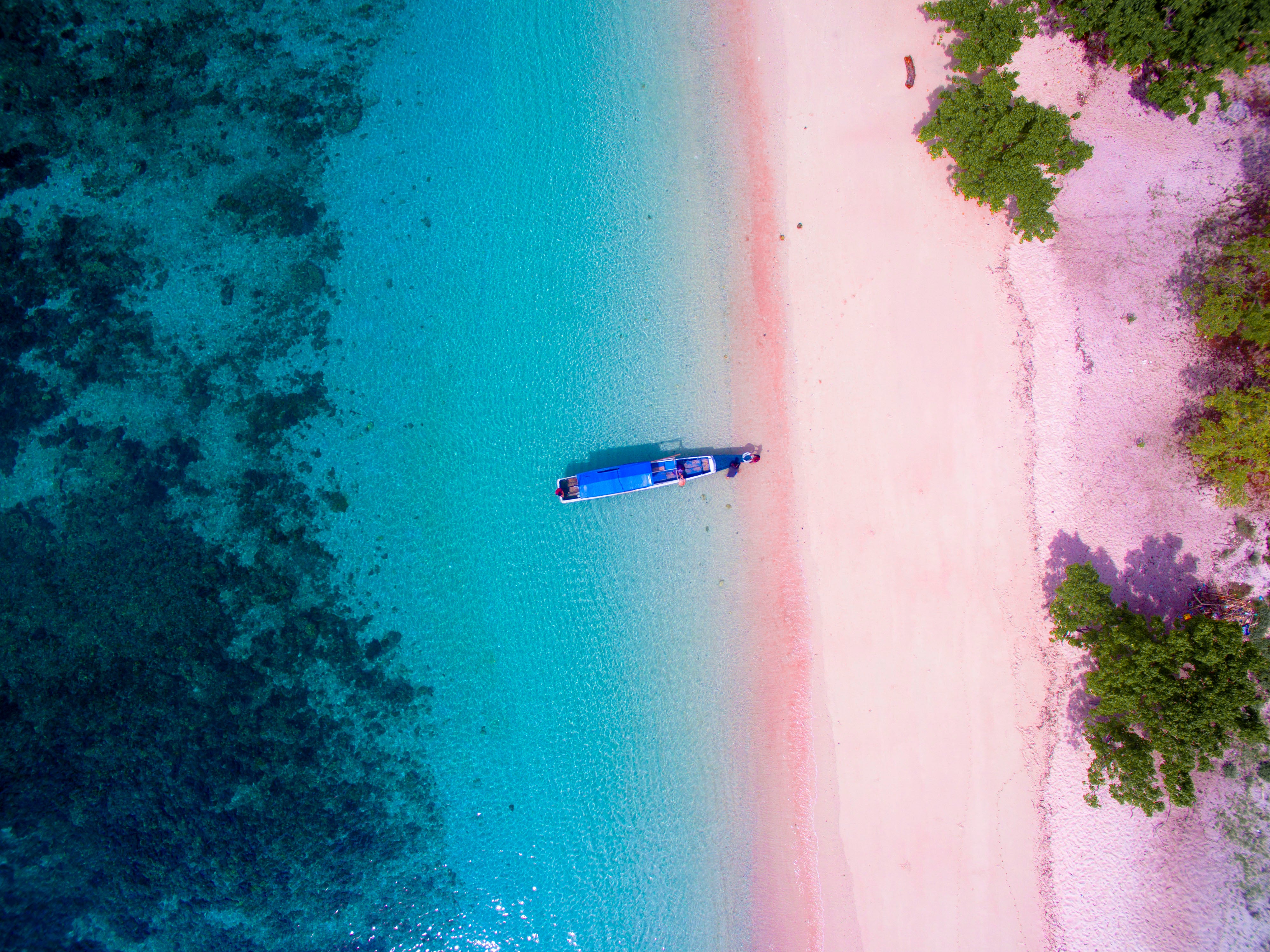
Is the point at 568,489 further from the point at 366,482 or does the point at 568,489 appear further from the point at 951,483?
the point at 951,483

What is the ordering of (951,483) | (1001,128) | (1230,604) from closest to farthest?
(1001,128) → (1230,604) → (951,483)

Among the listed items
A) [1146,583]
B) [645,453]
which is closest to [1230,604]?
[1146,583]

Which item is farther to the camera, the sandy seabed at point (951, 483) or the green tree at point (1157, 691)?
the sandy seabed at point (951, 483)

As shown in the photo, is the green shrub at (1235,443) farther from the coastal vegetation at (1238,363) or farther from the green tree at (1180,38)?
the green tree at (1180,38)

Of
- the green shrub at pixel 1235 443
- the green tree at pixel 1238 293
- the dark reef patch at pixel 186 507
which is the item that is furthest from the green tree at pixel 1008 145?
the dark reef patch at pixel 186 507

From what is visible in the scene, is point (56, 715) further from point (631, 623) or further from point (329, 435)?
point (631, 623)
